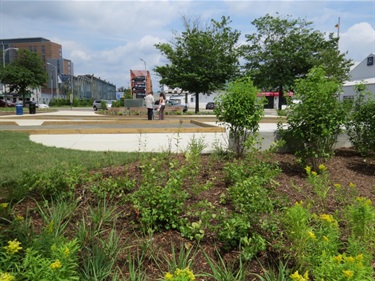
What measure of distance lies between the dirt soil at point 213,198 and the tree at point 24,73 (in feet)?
170

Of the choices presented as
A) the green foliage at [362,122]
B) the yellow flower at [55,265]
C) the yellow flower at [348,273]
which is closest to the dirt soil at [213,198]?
the green foliage at [362,122]

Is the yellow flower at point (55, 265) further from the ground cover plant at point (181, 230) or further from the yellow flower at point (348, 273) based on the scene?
the yellow flower at point (348, 273)

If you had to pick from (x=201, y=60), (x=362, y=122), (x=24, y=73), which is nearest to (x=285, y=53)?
(x=201, y=60)

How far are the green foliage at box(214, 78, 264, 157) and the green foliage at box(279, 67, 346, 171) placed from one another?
549 millimetres

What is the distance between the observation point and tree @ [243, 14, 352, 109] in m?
31.2

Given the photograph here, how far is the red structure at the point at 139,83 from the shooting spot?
3572 cm

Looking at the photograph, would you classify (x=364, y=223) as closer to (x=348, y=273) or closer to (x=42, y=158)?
(x=348, y=273)

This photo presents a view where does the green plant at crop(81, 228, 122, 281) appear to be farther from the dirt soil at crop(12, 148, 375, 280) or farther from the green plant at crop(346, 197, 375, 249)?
the green plant at crop(346, 197, 375, 249)

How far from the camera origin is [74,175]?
412 cm

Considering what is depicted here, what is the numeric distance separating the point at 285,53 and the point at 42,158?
28693 mm

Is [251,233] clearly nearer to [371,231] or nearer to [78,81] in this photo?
[371,231]

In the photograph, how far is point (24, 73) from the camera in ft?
167

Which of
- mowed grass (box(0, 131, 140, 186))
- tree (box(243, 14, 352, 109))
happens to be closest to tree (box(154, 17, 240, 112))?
tree (box(243, 14, 352, 109))

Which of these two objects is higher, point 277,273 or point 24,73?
point 24,73
